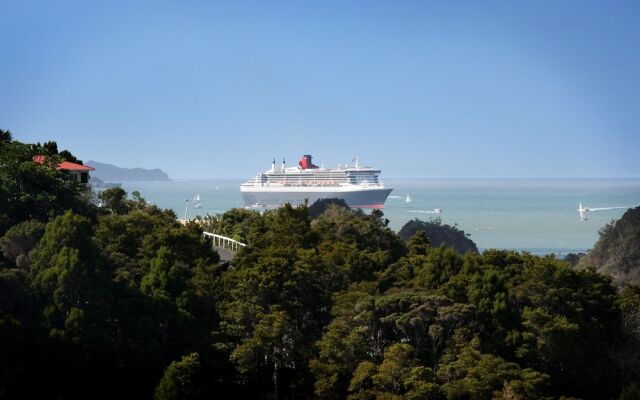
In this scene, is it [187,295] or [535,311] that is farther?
[187,295]

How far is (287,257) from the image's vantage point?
29.4m

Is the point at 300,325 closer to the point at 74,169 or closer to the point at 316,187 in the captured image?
the point at 74,169

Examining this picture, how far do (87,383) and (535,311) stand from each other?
43.7ft

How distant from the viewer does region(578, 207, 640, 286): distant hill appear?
177ft

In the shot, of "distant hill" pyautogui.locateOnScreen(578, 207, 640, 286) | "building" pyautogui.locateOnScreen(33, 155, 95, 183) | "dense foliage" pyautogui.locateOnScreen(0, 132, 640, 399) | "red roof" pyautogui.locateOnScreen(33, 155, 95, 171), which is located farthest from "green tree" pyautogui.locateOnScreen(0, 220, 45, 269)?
"distant hill" pyautogui.locateOnScreen(578, 207, 640, 286)

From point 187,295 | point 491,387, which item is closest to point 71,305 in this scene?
point 187,295

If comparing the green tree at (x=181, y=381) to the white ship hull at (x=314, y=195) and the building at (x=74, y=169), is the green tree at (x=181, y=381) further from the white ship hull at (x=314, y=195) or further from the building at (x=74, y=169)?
the white ship hull at (x=314, y=195)

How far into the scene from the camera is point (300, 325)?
2744 cm

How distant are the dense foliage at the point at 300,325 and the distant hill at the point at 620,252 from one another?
25.6 metres

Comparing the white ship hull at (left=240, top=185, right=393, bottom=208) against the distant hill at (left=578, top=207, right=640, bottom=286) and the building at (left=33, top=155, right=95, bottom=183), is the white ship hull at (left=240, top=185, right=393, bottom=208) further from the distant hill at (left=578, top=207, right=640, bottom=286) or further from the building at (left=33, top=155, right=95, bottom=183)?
the building at (left=33, top=155, right=95, bottom=183)

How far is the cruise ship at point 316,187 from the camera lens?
142 m

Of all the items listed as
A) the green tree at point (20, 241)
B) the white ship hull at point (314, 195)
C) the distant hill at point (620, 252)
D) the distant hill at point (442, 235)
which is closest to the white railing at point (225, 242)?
the green tree at point (20, 241)

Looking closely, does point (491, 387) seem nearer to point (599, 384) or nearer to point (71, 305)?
point (599, 384)

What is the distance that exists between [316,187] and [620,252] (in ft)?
296
